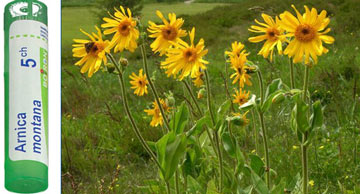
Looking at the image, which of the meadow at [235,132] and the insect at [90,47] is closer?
the insect at [90,47]

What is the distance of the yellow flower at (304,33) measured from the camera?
1187 mm

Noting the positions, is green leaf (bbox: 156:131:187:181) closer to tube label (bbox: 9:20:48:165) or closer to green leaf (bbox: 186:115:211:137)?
Result: green leaf (bbox: 186:115:211:137)

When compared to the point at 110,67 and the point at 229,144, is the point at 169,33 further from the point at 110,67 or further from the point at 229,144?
the point at 229,144

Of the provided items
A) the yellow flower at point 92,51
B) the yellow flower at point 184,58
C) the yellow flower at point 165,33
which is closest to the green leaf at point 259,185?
the yellow flower at point 184,58

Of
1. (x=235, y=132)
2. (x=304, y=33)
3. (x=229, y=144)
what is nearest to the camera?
(x=304, y=33)

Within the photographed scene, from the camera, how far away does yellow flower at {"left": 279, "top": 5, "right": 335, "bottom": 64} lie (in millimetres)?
1187

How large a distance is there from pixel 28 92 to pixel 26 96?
0.02 meters

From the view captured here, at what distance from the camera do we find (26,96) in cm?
171

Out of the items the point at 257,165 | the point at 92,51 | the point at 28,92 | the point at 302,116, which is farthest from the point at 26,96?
the point at 302,116

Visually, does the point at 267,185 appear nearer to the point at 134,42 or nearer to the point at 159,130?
the point at 134,42

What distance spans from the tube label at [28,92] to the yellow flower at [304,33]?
1.00 meters

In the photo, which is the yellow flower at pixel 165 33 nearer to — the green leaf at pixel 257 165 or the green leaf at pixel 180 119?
the green leaf at pixel 180 119

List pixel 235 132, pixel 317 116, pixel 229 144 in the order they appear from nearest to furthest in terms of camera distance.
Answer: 1. pixel 317 116
2. pixel 229 144
3. pixel 235 132

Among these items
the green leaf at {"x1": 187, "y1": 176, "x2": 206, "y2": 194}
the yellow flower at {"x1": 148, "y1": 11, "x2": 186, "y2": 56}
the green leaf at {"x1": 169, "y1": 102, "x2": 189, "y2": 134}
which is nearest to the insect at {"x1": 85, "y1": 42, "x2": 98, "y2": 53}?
the yellow flower at {"x1": 148, "y1": 11, "x2": 186, "y2": 56}
